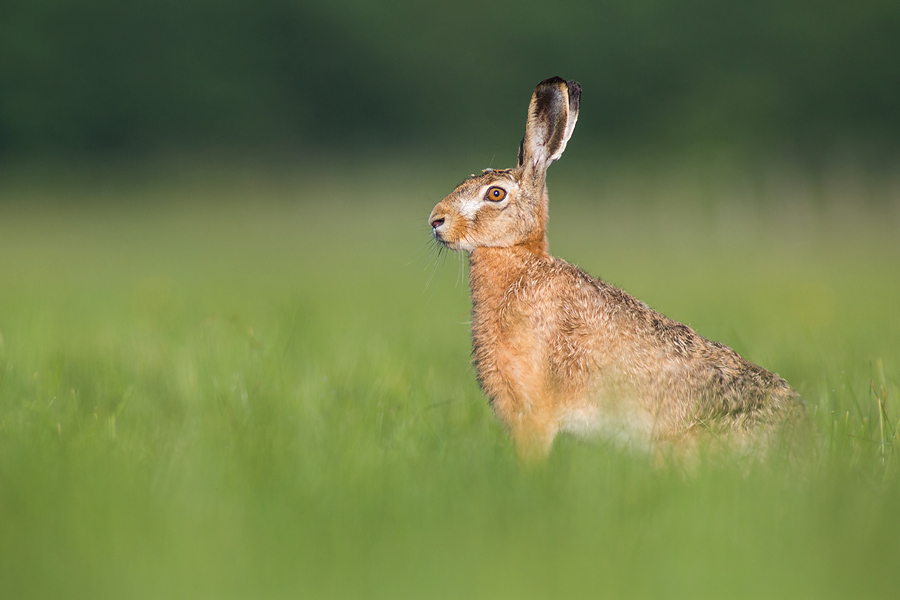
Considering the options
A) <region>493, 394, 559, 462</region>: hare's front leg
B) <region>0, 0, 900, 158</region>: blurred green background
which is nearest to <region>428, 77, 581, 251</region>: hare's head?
<region>493, 394, 559, 462</region>: hare's front leg

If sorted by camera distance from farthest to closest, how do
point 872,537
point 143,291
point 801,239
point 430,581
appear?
point 801,239 → point 143,291 → point 872,537 → point 430,581

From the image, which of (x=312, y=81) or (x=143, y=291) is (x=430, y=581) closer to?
(x=143, y=291)

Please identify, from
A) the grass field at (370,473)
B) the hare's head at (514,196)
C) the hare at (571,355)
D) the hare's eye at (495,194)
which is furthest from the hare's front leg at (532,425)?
the hare's eye at (495,194)

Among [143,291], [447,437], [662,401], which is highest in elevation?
[143,291]

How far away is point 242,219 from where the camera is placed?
26.7m

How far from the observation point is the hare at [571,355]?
458 cm

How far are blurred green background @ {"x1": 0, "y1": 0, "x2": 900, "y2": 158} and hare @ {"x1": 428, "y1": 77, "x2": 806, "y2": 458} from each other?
90.4 ft

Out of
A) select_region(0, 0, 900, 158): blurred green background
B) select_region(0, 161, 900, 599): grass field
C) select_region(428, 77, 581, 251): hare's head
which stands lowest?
select_region(0, 161, 900, 599): grass field

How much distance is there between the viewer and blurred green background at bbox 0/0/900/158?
3125cm

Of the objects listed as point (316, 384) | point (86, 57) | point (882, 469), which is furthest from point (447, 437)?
point (86, 57)

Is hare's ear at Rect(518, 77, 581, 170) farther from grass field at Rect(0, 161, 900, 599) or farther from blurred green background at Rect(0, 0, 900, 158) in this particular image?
blurred green background at Rect(0, 0, 900, 158)

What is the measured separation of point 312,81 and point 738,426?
32770 millimetres

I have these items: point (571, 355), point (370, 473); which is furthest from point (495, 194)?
point (370, 473)

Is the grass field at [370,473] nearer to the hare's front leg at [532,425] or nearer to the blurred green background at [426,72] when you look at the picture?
the hare's front leg at [532,425]
